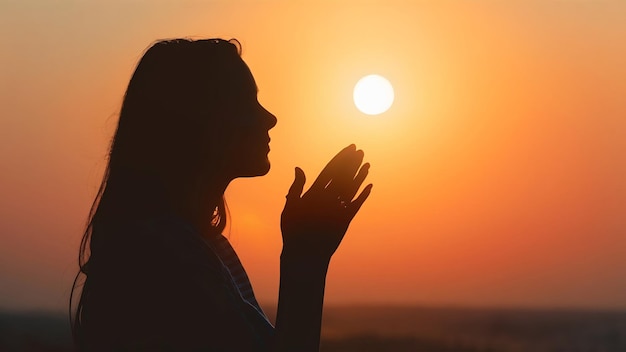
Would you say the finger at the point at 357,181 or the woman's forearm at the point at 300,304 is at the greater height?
the finger at the point at 357,181

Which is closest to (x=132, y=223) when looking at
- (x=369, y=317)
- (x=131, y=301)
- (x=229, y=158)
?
(x=131, y=301)

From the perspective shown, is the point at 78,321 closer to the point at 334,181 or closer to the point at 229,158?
the point at 229,158

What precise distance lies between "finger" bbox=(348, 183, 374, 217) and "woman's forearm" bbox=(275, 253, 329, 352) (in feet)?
0.43

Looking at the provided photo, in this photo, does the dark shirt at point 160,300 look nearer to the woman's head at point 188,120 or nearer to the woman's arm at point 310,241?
the woman's arm at point 310,241

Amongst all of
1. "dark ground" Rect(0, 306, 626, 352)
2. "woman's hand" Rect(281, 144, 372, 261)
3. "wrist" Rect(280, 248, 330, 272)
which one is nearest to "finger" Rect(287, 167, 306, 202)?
"woman's hand" Rect(281, 144, 372, 261)

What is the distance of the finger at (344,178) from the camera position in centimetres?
176

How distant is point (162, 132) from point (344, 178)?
380mm

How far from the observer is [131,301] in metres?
1.58

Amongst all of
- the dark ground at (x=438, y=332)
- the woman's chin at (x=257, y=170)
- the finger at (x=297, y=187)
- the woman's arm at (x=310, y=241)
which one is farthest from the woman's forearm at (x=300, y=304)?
the dark ground at (x=438, y=332)

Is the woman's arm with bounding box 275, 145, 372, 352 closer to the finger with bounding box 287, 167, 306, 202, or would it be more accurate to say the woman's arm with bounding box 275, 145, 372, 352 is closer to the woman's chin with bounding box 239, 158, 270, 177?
the finger with bounding box 287, 167, 306, 202

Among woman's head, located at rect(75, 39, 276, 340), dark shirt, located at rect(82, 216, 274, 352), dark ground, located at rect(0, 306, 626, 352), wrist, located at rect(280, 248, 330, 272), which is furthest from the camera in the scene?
dark ground, located at rect(0, 306, 626, 352)

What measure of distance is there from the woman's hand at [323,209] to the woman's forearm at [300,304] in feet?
0.06

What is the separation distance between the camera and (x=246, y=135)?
1864mm

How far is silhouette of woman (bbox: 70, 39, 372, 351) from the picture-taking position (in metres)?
1.58
